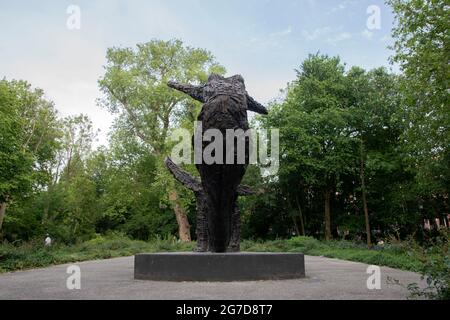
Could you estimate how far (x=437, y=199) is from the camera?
1233 inches

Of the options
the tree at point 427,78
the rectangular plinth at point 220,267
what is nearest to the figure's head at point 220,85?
the rectangular plinth at point 220,267

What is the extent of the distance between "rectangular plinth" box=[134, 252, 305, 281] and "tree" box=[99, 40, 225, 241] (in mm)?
24169

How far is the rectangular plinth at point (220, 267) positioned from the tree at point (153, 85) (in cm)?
2417

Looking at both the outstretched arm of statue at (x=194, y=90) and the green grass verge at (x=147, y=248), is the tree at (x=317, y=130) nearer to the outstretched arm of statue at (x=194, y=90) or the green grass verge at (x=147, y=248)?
the green grass verge at (x=147, y=248)

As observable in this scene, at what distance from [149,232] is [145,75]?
1684cm

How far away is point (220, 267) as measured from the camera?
7.60 metres

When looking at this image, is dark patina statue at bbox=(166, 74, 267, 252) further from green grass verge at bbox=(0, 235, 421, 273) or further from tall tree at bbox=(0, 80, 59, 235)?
tall tree at bbox=(0, 80, 59, 235)

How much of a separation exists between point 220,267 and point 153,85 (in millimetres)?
27332

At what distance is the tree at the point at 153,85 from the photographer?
32.7 m

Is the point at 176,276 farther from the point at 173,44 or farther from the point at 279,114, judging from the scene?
the point at 173,44

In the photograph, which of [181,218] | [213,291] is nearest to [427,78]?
[213,291]

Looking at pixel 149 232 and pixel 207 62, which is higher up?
pixel 207 62

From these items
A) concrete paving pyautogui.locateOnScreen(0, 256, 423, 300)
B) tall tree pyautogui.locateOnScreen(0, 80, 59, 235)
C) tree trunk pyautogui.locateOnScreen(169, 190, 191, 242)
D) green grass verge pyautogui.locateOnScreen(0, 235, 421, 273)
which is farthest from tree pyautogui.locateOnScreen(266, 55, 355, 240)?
concrete paving pyautogui.locateOnScreen(0, 256, 423, 300)
